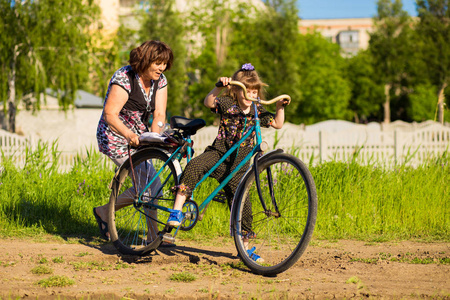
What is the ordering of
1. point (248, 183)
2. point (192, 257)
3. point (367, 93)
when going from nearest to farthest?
point (248, 183) < point (192, 257) < point (367, 93)

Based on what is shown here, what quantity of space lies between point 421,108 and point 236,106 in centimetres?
4780

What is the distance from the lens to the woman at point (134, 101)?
445cm

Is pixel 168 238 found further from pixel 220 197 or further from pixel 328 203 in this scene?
pixel 328 203

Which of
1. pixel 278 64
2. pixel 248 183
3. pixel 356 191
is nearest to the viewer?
pixel 248 183

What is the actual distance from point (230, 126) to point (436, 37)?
113 ft

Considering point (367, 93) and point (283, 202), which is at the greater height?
point (367, 93)

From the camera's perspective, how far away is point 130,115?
4668 millimetres

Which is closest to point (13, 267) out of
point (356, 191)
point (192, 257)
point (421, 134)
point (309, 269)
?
point (192, 257)

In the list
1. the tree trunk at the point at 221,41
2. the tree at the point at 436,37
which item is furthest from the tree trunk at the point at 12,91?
the tree at the point at 436,37

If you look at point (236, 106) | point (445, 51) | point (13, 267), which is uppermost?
point (445, 51)

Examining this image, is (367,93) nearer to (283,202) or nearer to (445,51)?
(445,51)

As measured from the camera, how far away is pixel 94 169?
7277mm

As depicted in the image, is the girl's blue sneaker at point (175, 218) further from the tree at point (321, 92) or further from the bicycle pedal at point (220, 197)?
the tree at point (321, 92)

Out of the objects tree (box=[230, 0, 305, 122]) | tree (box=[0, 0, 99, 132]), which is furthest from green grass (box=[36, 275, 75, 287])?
tree (box=[230, 0, 305, 122])
